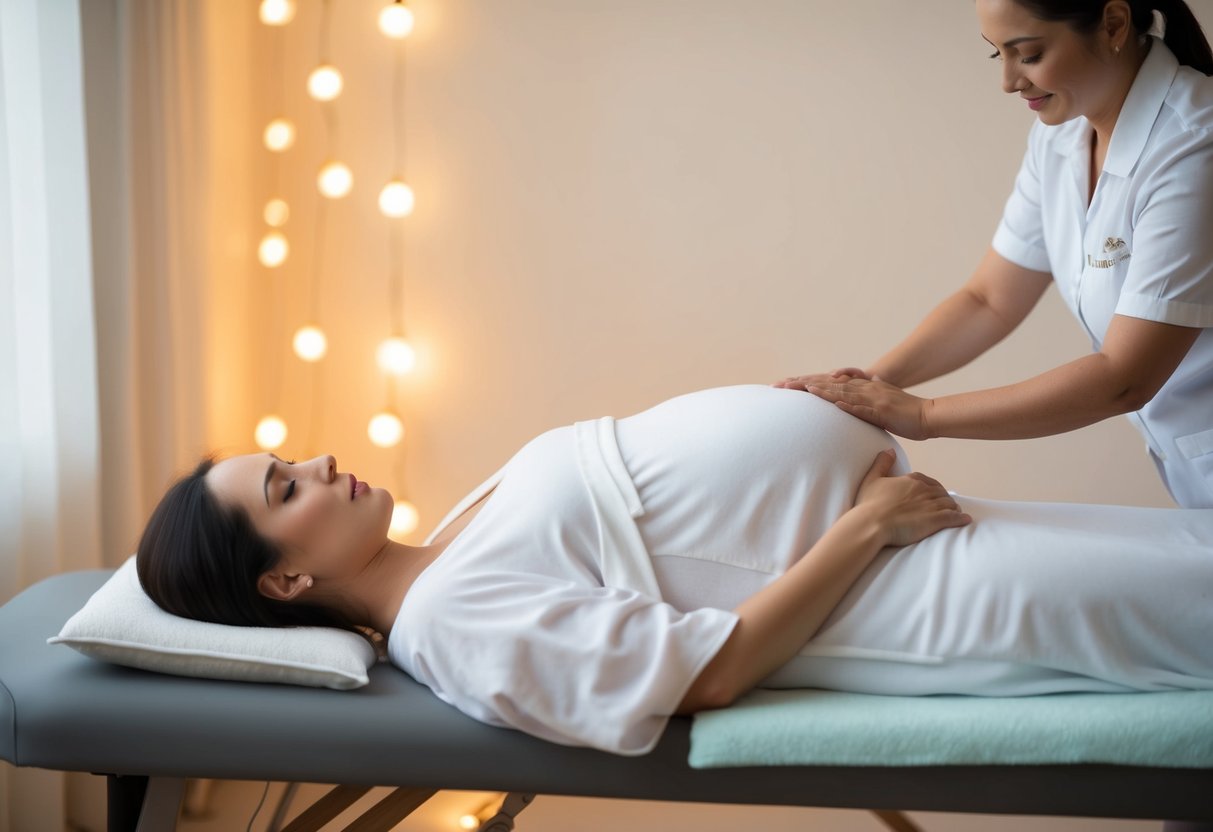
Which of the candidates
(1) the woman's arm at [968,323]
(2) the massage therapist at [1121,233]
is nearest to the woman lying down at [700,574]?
(2) the massage therapist at [1121,233]

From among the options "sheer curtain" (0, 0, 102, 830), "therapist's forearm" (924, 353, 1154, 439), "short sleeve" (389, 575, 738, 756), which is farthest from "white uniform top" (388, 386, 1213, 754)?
"sheer curtain" (0, 0, 102, 830)

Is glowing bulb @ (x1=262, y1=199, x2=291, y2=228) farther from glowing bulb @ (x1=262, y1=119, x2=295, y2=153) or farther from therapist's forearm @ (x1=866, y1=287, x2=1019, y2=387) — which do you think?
therapist's forearm @ (x1=866, y1=287, x2=1019, y2=387)

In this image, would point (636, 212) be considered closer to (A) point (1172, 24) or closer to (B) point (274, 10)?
(B) point (274, 10)

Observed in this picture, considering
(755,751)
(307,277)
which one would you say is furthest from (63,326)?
(755,751)

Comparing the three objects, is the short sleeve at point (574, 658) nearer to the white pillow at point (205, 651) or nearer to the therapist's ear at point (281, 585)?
the white pillow at point (205, 651)

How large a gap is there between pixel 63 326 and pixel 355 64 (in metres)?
0.98

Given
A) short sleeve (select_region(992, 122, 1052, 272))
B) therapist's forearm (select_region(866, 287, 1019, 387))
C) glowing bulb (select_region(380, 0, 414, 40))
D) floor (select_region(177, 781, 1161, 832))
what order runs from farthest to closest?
glowing bulb (select_region(380, 0, 414, 40))
floor (select_region(177, 781, 1161, 832))
therapist's forearm (select_region(866, 287, 1019, 387))
short sleeve (select_region(992, 122, 1052, 272))

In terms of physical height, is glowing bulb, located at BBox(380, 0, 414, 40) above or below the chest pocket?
above

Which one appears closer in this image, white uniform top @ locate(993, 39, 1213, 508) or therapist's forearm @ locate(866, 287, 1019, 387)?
white uniform top @ locate(993, 39, 1213, 508)

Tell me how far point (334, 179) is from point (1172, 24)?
1.77 metres

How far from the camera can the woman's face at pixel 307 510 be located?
1.40 metres

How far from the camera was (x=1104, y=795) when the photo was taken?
3.82 ft

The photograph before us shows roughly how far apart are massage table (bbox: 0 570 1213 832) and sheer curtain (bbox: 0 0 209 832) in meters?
0.79

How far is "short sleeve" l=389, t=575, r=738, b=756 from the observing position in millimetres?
1164
